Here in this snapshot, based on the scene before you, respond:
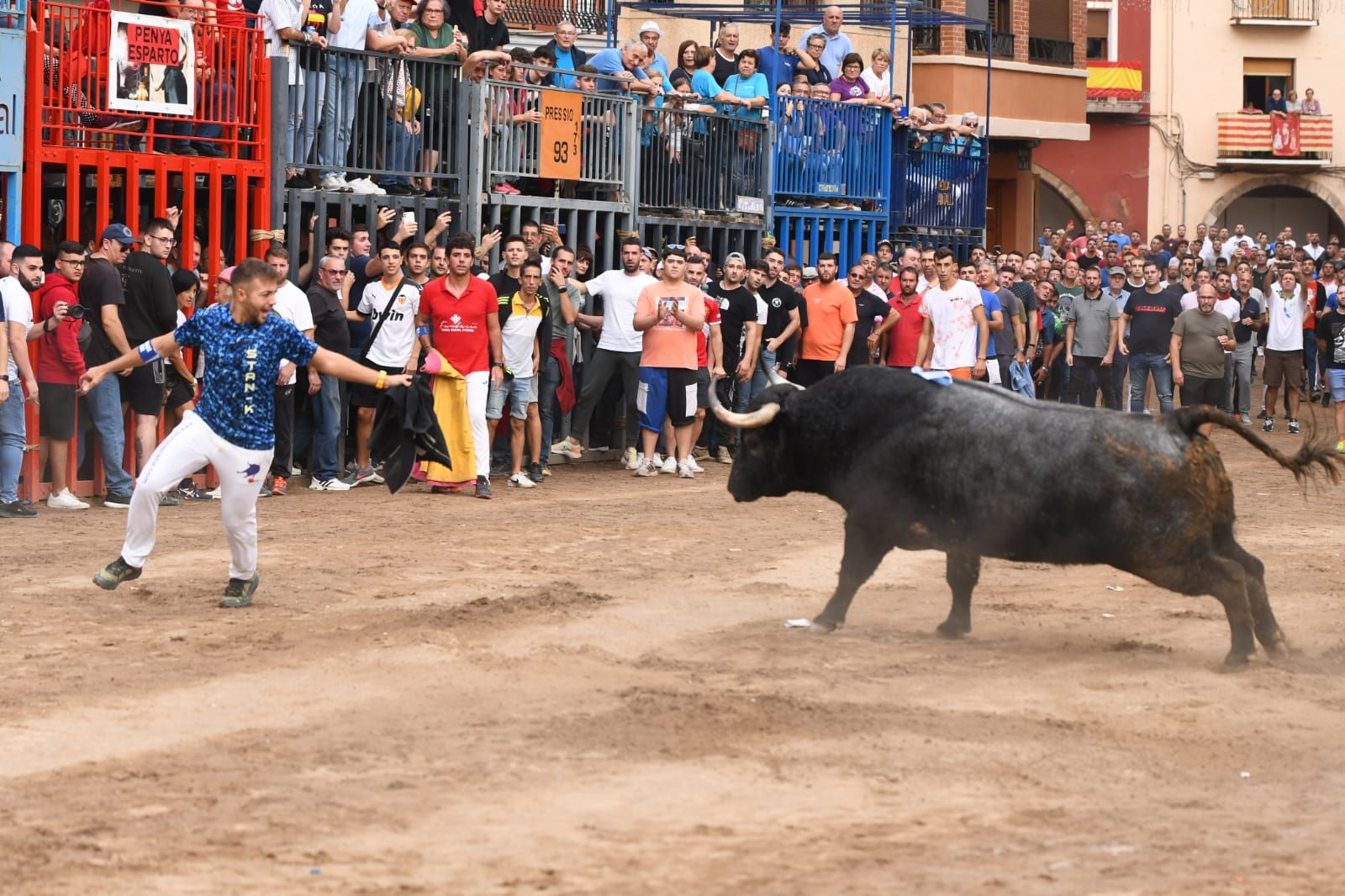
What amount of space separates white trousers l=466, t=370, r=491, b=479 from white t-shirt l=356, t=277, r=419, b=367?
1.82ft

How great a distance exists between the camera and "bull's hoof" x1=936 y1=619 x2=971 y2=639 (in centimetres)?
951

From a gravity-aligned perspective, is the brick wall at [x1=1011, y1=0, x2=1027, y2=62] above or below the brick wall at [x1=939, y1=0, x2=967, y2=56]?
above

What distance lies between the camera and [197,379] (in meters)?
14.7

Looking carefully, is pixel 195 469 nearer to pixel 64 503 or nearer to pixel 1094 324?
pixel 64 503

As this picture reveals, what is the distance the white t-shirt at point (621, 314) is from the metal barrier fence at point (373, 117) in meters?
1.65

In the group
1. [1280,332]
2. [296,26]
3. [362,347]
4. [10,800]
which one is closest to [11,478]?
[362,347]

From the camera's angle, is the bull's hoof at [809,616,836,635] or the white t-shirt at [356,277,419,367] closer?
the bull's hoof at [809,616,836,635]

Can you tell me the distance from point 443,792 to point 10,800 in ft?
4.53

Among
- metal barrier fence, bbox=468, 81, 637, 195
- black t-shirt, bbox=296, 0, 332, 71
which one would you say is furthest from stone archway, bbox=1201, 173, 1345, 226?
black t-shirt, bbox=296, 0, 332, 71

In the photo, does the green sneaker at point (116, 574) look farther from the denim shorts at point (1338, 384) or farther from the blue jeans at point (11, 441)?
the denim shorts at point (1338, 384)

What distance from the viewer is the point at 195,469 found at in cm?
992

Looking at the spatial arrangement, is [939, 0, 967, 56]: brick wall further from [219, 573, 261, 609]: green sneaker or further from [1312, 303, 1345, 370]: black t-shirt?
[219, 573, 261, 609]: green sneaker

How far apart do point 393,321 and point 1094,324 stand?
899 cm

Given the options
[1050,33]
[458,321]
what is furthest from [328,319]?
[1050,33]
